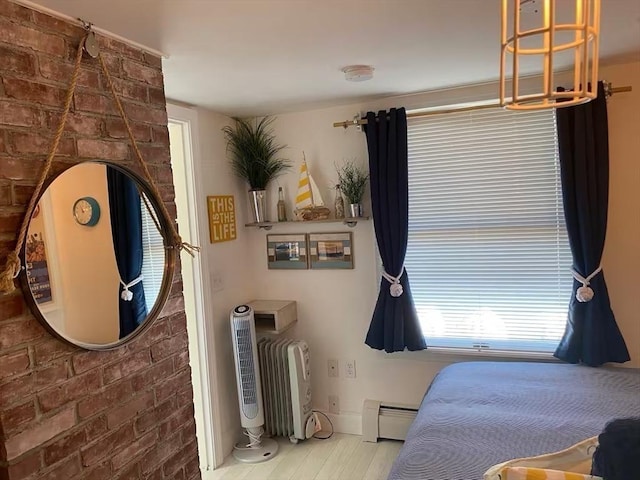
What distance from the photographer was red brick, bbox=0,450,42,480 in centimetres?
145

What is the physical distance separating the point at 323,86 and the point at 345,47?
667mm

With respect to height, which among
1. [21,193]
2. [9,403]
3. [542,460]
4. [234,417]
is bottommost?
[234,417]

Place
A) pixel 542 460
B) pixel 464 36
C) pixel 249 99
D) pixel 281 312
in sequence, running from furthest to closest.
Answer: pixel 281 312
pixel 249 99
pixel 464 36
pixel 542 460

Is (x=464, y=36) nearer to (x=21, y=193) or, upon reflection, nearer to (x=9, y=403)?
(x=21, y=193)

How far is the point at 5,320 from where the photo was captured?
1.45 meters

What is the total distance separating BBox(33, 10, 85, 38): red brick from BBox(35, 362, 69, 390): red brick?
3.48ft

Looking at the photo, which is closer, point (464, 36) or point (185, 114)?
point (464, 36)

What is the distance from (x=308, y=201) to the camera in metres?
3.37

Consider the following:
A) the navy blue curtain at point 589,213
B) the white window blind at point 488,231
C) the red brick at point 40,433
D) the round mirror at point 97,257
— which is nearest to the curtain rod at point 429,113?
the white window blind at point 488,231

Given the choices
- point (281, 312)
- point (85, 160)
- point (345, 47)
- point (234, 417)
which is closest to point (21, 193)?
point (85, 160)

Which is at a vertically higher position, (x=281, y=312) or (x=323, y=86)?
(x=323, y=86)

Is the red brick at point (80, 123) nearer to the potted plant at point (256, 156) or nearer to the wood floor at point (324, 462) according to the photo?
the potted plant at point (256, 156)

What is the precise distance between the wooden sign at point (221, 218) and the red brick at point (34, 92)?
5.21 feet

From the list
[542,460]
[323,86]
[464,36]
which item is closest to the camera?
[542,460]
